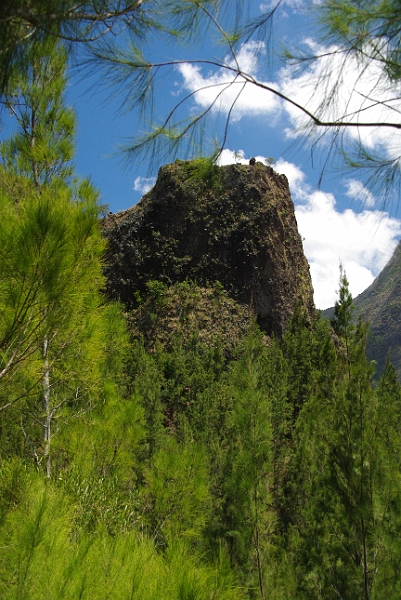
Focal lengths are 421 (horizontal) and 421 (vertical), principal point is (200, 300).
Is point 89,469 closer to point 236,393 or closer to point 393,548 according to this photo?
point 236,393

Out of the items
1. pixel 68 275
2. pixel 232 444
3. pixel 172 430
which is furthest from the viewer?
pixel 172 430

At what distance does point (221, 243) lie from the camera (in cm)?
2847

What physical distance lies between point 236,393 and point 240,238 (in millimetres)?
22585

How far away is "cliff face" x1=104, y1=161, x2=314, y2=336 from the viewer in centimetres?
2727

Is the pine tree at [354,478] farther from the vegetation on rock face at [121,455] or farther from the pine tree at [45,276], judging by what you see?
the pine tree at [45,276]

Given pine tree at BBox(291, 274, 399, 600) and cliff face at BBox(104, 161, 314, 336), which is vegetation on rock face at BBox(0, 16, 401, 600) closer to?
pine tree at BBox(291, 274, 399, 600)

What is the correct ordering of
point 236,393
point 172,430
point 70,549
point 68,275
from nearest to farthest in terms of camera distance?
1. point 70,549
2. point 68,275
3. point 236,393
4. point 172,430

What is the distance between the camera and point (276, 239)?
92.2 ft

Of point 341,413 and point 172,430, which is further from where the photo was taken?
point 172,430

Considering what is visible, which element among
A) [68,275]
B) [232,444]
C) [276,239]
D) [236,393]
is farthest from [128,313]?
[68,275]

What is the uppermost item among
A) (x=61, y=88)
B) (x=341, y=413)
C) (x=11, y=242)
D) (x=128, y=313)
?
(x=128, y=313)

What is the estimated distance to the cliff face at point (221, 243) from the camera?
89.5 ft

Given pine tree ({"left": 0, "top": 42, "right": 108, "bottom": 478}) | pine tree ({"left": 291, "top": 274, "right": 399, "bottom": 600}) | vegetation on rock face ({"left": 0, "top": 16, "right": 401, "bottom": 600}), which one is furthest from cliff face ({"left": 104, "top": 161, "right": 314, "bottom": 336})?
pine tree ({"left": 0, "top": 42, "right": 108, "bottom": 478})

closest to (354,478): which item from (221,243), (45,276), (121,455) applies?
(121,455)
